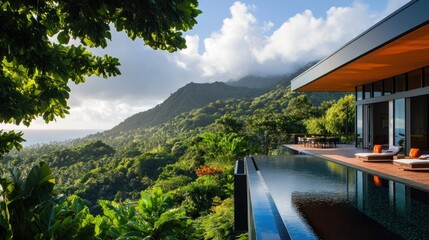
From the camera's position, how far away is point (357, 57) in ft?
32.2

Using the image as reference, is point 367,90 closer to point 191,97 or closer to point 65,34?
point 65,34

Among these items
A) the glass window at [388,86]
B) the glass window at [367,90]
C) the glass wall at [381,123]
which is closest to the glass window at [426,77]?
the glass window at [388,86]

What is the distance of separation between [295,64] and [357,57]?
134875 millimetres

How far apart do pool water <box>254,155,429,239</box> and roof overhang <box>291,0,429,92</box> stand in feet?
11.4

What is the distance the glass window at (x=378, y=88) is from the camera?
52.6ft

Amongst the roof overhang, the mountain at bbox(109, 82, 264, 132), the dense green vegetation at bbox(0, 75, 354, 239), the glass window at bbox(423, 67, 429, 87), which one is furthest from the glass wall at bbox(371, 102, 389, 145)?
the mountain at bbox(109, 82, 264, 132)

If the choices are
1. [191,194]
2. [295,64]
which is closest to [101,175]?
[191,194]

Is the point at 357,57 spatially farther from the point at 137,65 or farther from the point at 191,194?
the point at 137,65

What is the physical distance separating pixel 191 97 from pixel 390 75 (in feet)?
246

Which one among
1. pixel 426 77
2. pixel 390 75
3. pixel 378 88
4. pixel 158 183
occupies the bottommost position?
pixel 158 183

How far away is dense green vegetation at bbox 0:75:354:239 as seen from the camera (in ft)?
18.7

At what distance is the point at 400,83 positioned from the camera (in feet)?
46.9

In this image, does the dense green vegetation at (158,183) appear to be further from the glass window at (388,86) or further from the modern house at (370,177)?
the glass window at (388,86)

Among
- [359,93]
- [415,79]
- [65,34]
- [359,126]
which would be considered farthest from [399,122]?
[65,34]
